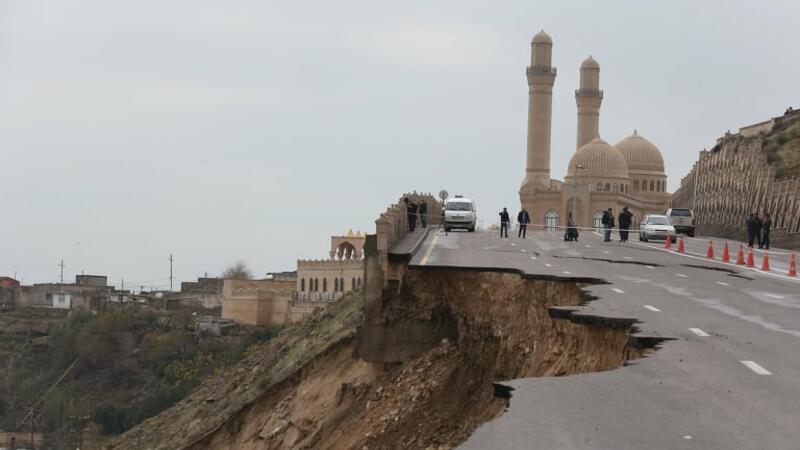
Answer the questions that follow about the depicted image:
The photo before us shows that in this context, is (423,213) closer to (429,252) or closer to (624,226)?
(624,226)

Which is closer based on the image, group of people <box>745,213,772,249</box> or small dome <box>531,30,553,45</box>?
group of people <box>745,213,772,249</box>

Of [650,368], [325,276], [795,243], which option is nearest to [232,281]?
[325,276]

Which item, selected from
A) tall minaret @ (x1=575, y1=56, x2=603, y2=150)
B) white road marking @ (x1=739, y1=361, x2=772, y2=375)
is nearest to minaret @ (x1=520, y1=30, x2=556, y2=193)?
tall minaret @ (x1=575, y1=56, x2=603, y2=150)

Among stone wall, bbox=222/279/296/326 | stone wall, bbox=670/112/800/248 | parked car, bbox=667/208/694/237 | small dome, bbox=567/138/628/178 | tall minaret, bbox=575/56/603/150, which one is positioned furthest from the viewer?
tall minaret, bbox=575/56/603/150

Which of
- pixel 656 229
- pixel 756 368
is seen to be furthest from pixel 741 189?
pixel 756 368

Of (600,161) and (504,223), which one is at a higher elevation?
(600,161)

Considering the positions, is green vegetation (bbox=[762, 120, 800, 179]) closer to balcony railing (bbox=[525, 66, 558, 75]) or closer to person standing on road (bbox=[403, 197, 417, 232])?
person standing on road (bbox=[403, 197, 417, 232])

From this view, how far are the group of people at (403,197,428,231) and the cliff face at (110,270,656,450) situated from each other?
450 inches

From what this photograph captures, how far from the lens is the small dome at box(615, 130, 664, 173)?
152875 mm

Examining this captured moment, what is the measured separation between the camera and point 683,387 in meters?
14.3

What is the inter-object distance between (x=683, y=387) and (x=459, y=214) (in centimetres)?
4826

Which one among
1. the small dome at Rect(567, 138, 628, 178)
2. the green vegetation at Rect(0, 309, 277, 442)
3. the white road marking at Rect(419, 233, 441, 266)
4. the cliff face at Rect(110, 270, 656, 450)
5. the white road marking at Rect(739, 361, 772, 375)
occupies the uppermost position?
the small dome at Rect(567, 138, 628, 178)

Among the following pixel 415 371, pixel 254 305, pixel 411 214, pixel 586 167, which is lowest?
pixel 254 305

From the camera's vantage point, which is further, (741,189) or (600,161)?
(600,161)
